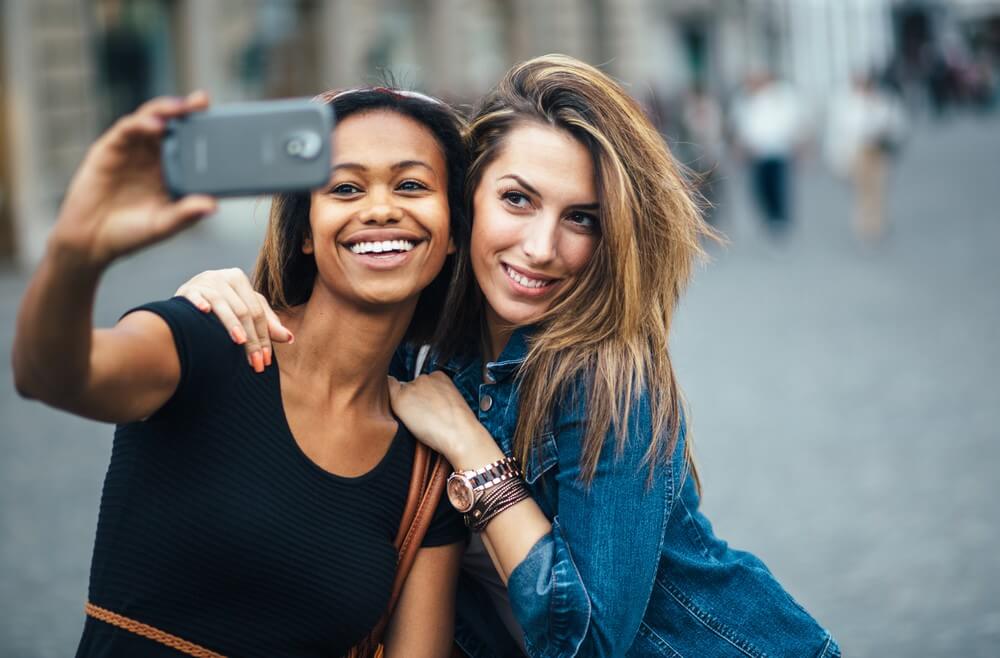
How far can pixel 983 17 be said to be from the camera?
61562mm

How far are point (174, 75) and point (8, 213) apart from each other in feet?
12.2

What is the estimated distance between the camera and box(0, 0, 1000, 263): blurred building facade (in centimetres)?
1422

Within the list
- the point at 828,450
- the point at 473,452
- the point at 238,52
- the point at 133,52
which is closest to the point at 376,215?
the point at 473,452

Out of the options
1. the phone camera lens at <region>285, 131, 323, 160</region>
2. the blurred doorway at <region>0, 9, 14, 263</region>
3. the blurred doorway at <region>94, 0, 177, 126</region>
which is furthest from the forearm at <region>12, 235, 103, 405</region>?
the blurred doorway at <region>94, 0, 177, 126</region>

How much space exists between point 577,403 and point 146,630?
856 mm

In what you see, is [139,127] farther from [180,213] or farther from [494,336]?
[494,336]

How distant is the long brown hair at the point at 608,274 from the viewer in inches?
95.1

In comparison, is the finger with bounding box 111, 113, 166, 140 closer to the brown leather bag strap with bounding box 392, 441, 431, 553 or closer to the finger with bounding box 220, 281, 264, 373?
the finger with bounding box 220, 281, 264, 373

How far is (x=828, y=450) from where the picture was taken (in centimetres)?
683

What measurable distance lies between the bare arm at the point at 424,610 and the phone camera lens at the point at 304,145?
1.13 meters

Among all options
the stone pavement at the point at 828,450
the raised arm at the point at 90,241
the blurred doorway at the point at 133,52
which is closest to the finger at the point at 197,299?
the raised arm at the point at 90,241

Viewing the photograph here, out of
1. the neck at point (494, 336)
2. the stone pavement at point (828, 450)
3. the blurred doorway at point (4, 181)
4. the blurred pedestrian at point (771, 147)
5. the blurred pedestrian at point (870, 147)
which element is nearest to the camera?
the neck at point (494, 336)

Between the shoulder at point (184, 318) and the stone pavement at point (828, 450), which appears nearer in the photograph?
the shoulder at point (184, 318)

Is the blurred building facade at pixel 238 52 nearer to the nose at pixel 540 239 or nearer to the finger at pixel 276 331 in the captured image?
the nose at pixel 540 239
